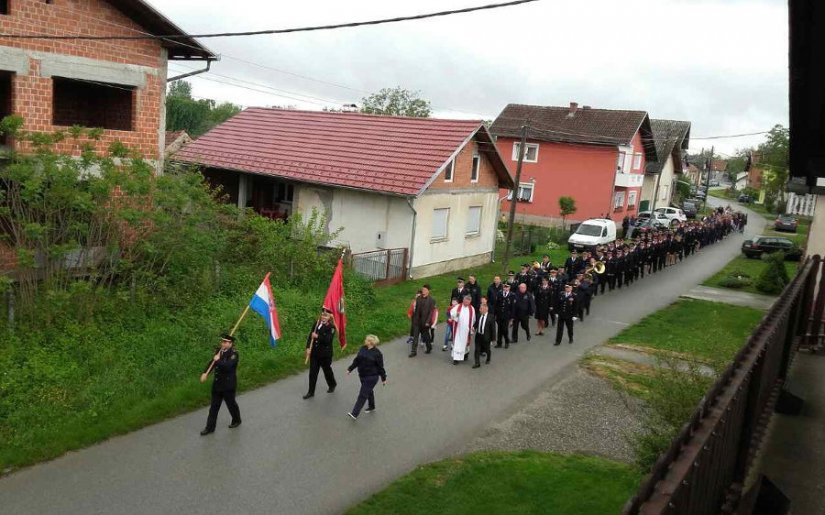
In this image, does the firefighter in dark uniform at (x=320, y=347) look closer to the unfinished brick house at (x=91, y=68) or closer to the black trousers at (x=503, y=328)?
the black trousers at (x=503, y=328)

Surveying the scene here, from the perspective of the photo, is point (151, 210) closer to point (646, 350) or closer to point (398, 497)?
point (398, 497)

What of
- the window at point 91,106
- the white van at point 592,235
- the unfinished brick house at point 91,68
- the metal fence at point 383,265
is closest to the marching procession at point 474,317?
the metal fence at point 383,265

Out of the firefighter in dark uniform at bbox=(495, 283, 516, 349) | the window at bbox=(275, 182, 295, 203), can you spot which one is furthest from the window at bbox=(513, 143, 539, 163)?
the firefighter in dark uniform at bbox=(495, 283, 516, 349)

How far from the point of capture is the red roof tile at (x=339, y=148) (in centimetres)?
2258

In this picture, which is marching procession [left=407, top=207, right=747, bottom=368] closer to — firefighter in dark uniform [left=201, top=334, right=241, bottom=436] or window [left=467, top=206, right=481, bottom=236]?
window [left=467, top=206, right=481, bottom=236]

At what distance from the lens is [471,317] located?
14.4 metres

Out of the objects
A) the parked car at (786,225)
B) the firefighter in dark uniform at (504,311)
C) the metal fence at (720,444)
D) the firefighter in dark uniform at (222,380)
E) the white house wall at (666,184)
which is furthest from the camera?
the white house wall at (666,184)

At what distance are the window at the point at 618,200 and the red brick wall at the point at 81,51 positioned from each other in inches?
1267

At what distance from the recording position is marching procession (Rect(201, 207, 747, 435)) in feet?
35.8

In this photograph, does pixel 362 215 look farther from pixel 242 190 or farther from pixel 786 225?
pixel 786 225

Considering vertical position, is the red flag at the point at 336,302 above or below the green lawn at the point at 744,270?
above

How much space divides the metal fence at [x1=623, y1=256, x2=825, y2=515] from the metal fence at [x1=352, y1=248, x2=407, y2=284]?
14.0 meters

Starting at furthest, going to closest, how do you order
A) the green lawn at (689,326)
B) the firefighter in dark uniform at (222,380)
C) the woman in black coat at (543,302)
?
the woman in black coat at (543,302) < the green lawn at (689,326) < the firefighter in dark uniform at (222,380)

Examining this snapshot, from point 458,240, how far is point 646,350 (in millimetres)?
10119
